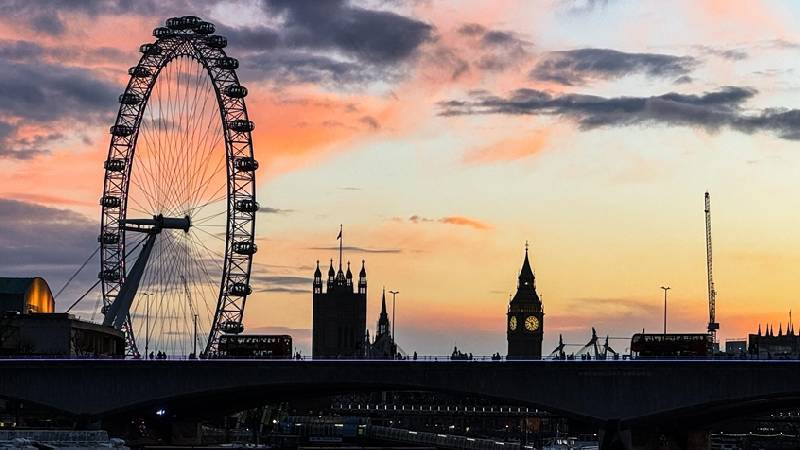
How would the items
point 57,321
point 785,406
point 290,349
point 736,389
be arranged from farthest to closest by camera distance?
point 57,321
point 290,349
point 785,406
point 736,389

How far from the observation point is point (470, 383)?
149 m

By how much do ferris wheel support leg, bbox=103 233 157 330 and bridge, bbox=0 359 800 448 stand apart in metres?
19.6

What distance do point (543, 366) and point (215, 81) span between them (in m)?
46.1

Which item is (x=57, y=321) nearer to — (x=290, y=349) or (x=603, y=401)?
(x=290, y=349)

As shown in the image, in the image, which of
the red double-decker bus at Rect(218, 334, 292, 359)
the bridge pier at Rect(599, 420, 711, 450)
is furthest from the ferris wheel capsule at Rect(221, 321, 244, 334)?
the bridge pier at Rect(599, 420, 711, 450)

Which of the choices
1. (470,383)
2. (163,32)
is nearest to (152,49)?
(163,32)

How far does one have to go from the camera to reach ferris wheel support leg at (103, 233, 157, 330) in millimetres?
169625

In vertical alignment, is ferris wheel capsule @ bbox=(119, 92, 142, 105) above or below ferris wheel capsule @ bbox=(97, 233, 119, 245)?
above

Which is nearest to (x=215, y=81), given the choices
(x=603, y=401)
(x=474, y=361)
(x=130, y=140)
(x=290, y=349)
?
(x=130, y=140)

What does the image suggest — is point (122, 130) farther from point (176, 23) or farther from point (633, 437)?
point (633, 437)

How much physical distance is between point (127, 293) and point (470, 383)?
44.1m

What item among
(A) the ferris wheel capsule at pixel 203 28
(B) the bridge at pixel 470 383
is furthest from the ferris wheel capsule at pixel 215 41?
(B) the bridge at pixel 470 383

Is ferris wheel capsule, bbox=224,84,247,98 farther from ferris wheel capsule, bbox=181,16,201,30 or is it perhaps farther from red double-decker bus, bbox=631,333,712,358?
red double-decker bus, bbox=631,333,712,358

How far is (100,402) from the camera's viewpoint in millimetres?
152625
